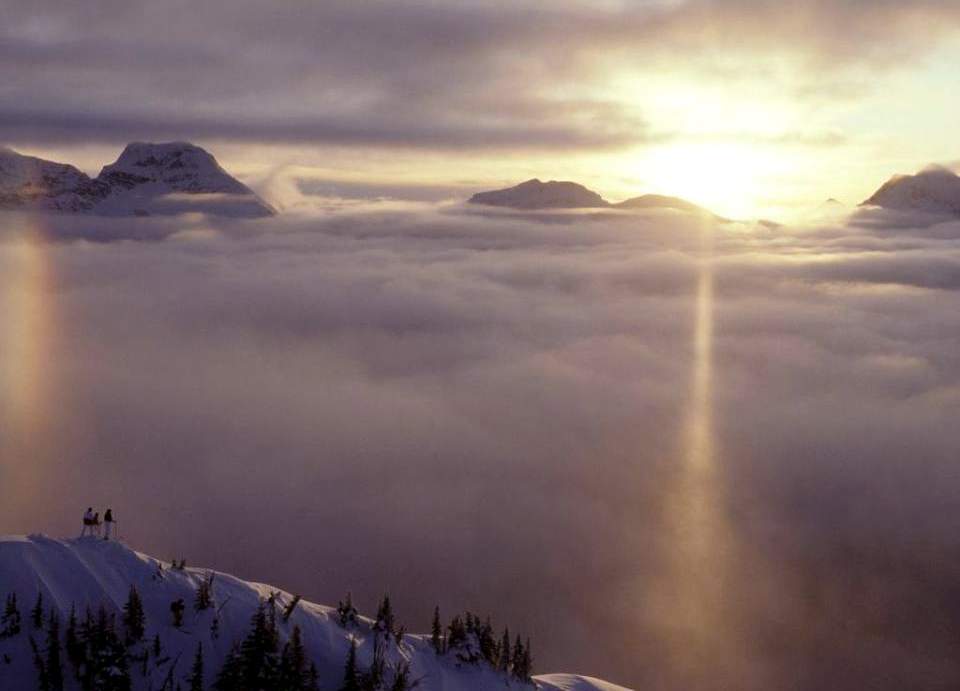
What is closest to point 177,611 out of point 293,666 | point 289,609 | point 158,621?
point 158,621

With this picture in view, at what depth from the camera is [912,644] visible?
17638 cm

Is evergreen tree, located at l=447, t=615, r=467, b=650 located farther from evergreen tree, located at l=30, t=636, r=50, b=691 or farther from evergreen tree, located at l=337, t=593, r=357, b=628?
evergreen tree, located at l=30, t=636, r=50, b=691

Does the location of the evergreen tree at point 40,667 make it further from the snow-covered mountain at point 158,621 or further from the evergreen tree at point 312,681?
the evergreen tree at point 312,681

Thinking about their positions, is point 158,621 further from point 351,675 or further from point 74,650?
point 351,675

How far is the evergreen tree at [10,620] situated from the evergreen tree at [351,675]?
20.2 m

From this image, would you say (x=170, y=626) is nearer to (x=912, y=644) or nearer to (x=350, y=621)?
(x=350, y=621)

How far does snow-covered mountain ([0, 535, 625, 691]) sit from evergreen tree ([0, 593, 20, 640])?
0.07 m

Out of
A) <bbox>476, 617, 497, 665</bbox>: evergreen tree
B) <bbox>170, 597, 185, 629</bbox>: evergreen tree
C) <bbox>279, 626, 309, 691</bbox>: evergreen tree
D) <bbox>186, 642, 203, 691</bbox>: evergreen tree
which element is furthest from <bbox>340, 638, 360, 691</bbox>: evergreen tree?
<bbox>476, 617, 497, 665</bbox>: evergreen tree

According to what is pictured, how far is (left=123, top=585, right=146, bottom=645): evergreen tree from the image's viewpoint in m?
49.7

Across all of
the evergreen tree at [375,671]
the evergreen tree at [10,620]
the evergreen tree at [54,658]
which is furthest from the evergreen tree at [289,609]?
the evergreen tree at [10,620]

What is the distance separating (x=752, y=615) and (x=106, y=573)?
16974 cm

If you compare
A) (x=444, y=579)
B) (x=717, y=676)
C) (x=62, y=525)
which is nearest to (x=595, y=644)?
(x=717, y=676)

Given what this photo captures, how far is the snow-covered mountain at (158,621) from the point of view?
47.9m

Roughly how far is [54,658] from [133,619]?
4843 millimetres
